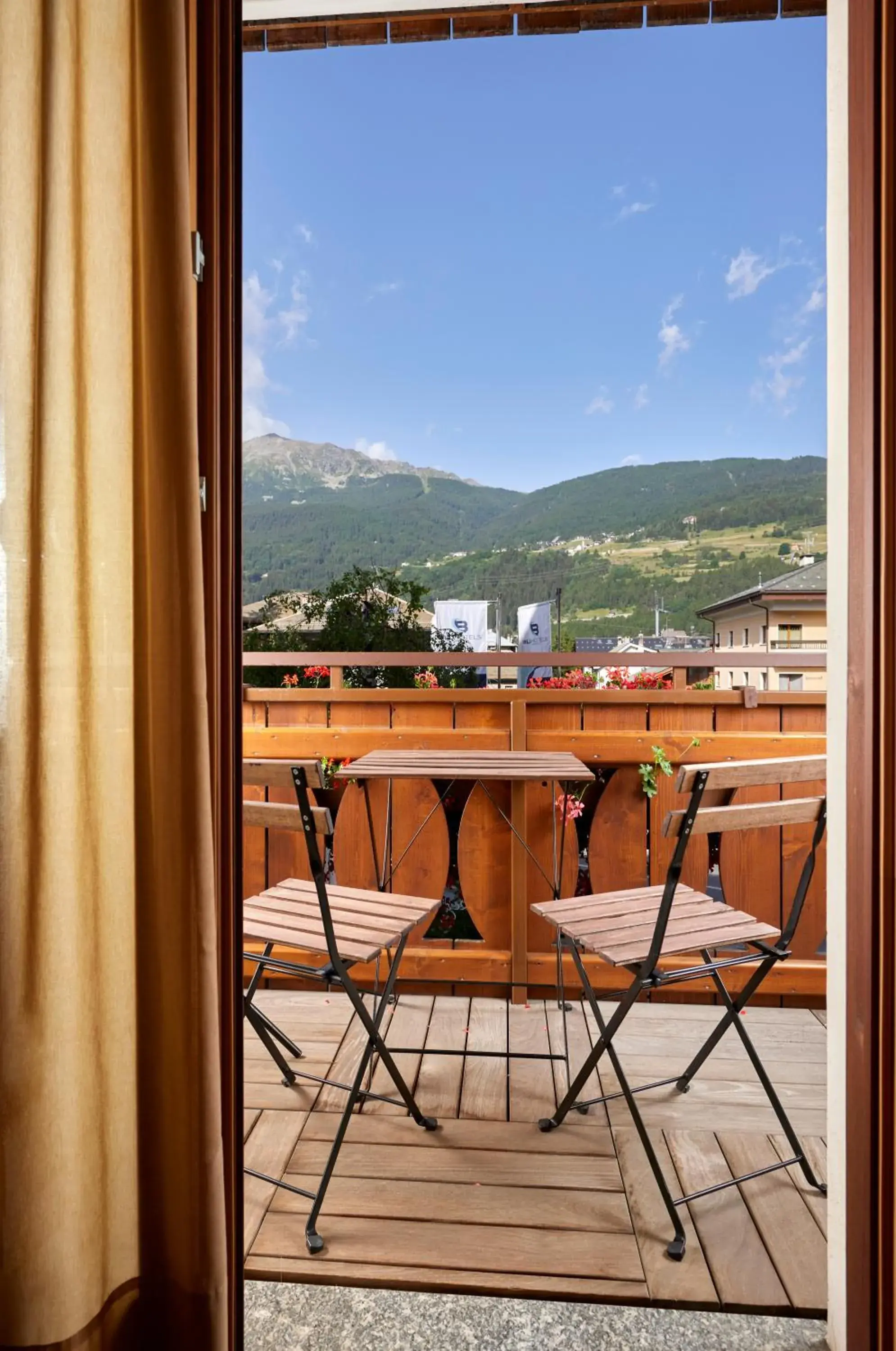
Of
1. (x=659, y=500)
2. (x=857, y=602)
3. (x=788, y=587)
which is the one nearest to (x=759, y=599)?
(x=788, y=587)

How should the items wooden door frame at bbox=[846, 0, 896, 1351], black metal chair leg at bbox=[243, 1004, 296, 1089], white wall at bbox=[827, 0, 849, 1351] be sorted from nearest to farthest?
wooden door frame at bbox=[846, 0, 896, 1351]
white wall at bbox=[827, 0, 849, 1351]
black metal chair leg at bbox=[243, 1004, 296, 1089]

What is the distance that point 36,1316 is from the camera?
0.94 meters

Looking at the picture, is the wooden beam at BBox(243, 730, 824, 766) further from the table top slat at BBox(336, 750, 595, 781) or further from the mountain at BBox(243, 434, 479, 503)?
the mountain at BBox(243, 434, 479, 503)

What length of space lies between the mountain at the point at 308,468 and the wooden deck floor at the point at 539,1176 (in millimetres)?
3019

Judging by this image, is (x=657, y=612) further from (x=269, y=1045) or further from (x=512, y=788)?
(x=269, y=1045)

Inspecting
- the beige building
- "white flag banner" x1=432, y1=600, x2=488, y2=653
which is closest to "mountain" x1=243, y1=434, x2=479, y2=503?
"white flag banner" x1=432, y1=600, x2=488, y2=653

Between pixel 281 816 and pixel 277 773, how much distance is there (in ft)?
0.31

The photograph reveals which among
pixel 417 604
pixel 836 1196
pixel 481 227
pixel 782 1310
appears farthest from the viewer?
pixel 481 227

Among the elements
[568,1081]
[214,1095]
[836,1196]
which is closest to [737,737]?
[568,1081]

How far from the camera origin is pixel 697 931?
72.6 inches

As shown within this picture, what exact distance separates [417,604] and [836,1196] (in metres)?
2.83

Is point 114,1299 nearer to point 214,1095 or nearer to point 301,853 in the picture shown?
point 214,1095

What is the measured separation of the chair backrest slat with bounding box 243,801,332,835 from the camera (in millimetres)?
1648

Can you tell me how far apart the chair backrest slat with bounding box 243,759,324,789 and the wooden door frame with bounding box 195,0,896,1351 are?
0.46 meters
